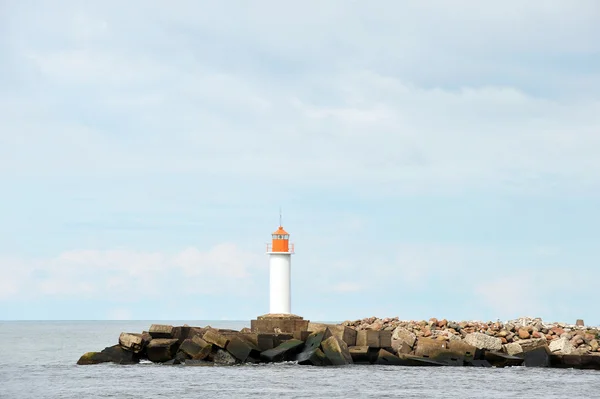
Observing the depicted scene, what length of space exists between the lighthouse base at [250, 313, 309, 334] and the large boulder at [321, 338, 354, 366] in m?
2.68

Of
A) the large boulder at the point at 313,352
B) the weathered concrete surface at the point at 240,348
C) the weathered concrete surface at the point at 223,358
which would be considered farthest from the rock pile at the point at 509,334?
the weathered concrete surface at the point at 223,358

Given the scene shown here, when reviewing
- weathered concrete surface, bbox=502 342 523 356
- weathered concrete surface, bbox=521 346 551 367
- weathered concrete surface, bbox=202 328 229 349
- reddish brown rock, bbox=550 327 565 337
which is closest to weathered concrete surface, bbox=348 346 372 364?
weathered concrete surface, bbox=202 328 229 349

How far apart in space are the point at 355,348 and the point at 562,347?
278 inches

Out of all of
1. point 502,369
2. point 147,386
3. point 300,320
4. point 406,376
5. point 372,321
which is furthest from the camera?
point 372,321

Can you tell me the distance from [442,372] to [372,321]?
7.78m

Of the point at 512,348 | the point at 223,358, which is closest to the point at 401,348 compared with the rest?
the point at 512,348

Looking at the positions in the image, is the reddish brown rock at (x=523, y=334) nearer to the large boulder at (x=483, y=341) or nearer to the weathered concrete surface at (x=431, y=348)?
the large boulder at (x=483, y=341)

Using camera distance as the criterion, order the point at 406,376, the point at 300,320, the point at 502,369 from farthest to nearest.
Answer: the point at 300,320 → the point at 502,369 → the point at 406,376

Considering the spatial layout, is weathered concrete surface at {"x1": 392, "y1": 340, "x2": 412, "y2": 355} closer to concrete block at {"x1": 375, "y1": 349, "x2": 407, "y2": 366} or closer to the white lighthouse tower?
concrete block at {"x1": 375, "y1": 349, "x2": 407, "y2": 366}

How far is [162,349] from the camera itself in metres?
29.9

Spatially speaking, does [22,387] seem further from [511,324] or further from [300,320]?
[511,324]

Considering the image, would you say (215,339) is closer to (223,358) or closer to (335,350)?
(223,358)

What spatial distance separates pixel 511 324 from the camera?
3400cm

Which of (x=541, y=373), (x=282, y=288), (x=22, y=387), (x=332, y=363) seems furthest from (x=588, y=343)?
(x=22, y=387)
